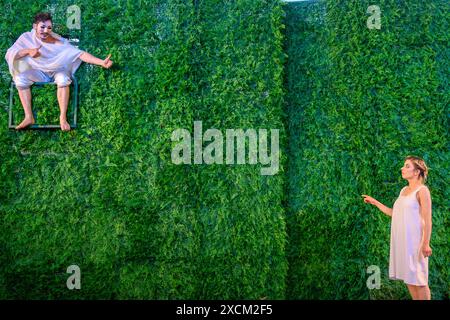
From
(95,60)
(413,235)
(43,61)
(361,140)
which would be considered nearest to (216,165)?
(361,140)

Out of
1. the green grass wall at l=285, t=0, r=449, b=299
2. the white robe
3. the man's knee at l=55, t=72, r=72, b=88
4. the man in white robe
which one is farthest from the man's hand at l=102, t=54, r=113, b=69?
the green grass wall at l=285, t=0, r=449, b=299

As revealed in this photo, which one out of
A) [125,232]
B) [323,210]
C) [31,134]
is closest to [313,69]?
[323,210]

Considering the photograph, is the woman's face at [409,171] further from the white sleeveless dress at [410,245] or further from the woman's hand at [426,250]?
the woman's hand at [426,250]

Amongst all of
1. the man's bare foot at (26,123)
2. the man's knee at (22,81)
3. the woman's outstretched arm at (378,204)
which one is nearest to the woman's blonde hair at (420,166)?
the woman's outstretched arm at (378,204)

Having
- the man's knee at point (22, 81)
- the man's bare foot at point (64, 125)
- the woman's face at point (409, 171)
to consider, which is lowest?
the woman's face at point (409, 171)

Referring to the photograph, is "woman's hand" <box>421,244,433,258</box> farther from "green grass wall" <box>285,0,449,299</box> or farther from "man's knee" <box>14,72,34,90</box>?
"man's knee" <box>14,72,34,90</box>
